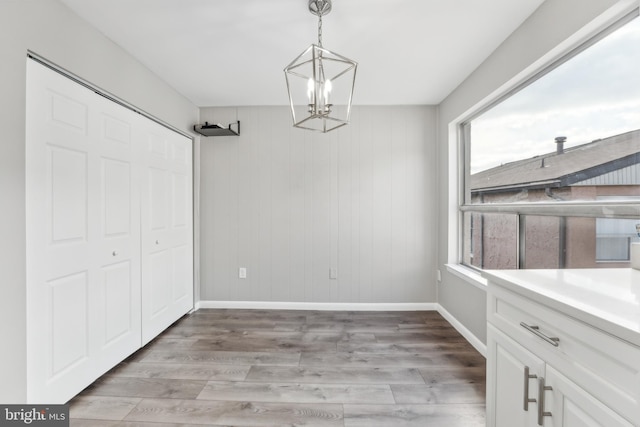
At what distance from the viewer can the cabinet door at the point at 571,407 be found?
0.78 metres

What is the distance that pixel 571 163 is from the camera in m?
1.67

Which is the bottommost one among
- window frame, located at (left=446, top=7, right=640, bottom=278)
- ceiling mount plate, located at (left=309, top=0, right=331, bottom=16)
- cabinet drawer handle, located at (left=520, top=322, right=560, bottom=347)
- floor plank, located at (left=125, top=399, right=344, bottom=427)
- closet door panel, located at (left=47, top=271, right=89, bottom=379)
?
floor plank, located at (left=125, top=399, right=344, bottom=427)

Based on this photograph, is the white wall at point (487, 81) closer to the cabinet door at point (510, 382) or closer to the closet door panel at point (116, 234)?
the cabinet door at point (510, 382)

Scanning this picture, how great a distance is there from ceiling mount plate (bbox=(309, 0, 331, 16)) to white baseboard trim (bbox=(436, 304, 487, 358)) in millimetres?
2681

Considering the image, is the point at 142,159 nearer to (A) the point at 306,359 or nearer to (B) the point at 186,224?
(B) the point at 186,224

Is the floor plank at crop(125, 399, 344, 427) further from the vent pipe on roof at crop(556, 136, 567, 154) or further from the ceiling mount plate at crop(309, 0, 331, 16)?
the ceiling mount plate at crop(309, 0, 331, 16)

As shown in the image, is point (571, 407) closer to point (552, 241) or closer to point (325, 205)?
point (552, 241)

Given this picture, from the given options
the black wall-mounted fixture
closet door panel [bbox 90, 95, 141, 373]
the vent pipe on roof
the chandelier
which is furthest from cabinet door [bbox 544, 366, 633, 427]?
the black wall-mounted fixture

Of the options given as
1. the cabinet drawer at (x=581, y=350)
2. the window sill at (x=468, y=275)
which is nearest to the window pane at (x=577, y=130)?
the window sill at (x=468, y=275)

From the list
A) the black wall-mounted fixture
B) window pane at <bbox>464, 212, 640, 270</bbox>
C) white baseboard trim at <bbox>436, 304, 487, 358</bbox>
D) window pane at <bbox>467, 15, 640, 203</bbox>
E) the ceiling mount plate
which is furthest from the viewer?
the black wall-mounted fixture

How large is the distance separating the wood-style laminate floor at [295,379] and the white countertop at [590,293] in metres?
1.01

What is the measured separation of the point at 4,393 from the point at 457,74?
12.0 feet

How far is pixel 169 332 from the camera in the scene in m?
2.82

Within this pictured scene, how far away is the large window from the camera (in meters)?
1.38
